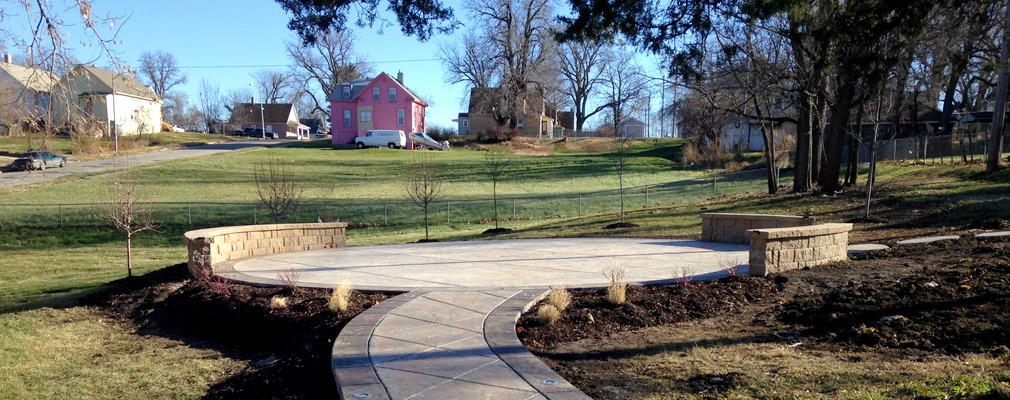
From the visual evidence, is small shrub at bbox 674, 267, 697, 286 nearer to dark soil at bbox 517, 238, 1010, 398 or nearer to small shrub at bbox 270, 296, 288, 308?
dark soil at bbox 517, 238, 1010, 398

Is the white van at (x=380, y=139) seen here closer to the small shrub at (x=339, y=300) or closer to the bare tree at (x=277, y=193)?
the bare tree at (x=277, y=193)

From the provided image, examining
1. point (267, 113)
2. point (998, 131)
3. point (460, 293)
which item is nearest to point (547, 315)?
point (460, 293)

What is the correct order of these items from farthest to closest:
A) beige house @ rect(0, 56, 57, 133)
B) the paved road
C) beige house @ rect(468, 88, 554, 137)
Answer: beige house @ rect(468, 88, 554, 137), the paved road, beige house @ rect(0, 56, 57, 133)

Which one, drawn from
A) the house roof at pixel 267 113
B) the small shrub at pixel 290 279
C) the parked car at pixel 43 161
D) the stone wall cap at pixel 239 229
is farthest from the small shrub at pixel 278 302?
the house roof at pixel 267 113

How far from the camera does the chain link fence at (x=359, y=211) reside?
67.3 feet

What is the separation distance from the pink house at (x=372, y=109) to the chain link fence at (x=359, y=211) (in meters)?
30.5

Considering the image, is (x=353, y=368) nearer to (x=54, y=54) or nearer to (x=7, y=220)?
(x=54, y=54)

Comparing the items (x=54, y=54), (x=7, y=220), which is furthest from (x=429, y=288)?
(x=7, y=220)

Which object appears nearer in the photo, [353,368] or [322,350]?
[353,368]

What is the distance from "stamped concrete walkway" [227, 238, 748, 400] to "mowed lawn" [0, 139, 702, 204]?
1509cm

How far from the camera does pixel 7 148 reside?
3906cm

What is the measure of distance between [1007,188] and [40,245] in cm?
2654

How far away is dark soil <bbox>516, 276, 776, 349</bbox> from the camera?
19.0 ft

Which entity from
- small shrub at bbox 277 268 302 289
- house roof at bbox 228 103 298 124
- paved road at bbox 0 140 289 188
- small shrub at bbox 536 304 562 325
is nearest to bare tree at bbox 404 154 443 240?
small shrub at bbox 277 268 302 289
